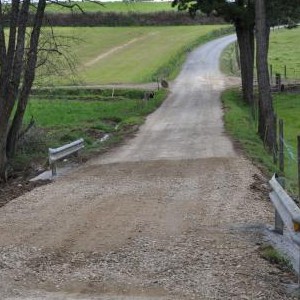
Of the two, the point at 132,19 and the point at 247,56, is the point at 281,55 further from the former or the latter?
the point at 132,19

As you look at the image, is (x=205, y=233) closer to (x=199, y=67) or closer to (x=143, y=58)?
(x=199, y=67)

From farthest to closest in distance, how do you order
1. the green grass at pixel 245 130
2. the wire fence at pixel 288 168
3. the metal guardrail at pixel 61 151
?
the green grass at pixel 245 130 < the metal guardrail at pixel 61 151 < the wire fence at pixel 288 168

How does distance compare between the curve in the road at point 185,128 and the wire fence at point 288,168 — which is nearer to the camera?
the wire fence at point 288,168

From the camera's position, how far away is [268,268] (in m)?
6.96

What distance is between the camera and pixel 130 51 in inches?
2894

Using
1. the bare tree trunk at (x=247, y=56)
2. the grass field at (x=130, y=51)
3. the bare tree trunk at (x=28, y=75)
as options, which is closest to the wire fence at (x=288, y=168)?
the bare tree trunk at (x=28, y=75)

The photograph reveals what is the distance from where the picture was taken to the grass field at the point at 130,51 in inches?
2156

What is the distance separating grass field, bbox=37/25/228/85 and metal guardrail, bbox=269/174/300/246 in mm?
37033

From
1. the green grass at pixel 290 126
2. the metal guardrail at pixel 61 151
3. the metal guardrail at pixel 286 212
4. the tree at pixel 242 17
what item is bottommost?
the green grass at pixel 290 126

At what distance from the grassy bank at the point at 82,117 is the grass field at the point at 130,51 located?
10.0ft

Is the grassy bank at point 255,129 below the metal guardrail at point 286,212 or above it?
below

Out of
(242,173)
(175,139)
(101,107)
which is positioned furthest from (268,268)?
(101,107)

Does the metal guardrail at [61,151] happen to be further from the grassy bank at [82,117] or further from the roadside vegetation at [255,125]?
the roadside vegetation at [255,125]

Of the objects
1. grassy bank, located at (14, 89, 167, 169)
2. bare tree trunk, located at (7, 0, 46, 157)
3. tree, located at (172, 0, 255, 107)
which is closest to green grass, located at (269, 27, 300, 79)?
grassy bank, located at (14, 89, 167, 169)
